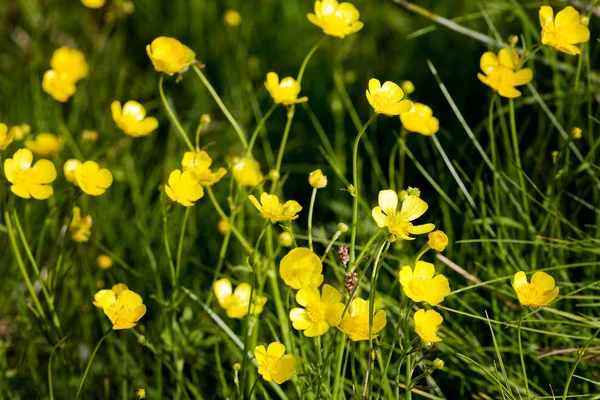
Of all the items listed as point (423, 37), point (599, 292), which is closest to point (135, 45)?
point (423, 37)

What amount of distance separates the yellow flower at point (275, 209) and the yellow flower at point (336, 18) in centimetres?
43

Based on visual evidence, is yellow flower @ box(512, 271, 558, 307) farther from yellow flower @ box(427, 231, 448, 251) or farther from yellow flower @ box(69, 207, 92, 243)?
yellow flower @ box(69, 207, 92, 243)

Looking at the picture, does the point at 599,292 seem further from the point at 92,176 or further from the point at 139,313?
the point at 92,176

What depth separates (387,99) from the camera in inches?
41.6

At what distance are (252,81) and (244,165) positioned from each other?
3.21 feet

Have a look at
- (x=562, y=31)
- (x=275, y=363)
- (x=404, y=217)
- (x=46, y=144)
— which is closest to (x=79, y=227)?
(x=46, y=144)

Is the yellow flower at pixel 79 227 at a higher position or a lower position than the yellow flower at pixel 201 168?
lower

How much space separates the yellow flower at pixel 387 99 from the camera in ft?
3.36

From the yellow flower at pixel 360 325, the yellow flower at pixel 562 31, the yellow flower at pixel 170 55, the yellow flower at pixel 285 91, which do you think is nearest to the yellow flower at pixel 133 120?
the yellow flower at pixel 170 55

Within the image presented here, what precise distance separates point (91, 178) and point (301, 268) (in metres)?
0.49

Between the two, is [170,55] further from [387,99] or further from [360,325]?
[360,325]

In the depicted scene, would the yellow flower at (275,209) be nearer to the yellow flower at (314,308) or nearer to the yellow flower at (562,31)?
the yellow flower at (314,308)

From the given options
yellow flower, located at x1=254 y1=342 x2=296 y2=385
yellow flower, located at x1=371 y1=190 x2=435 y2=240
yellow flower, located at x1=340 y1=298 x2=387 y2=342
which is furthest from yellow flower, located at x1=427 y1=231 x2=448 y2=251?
yellow flower, located at x1=254 y1=342 x2=296 y2=385

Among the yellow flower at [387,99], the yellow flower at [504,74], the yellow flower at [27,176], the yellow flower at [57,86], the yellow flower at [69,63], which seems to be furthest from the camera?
the yellow flower at [69,63]
